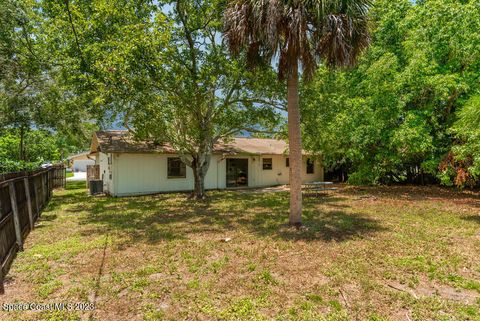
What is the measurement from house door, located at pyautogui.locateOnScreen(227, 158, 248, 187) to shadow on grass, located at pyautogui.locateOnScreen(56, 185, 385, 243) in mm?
5925

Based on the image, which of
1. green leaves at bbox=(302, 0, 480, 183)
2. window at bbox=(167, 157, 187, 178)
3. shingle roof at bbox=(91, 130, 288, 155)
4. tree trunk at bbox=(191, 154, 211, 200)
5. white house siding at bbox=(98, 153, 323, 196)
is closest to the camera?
green leaves at bbox=(302, 0, 480, 183)

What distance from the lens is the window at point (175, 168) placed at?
16.5m

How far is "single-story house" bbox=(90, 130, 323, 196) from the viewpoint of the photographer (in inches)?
591

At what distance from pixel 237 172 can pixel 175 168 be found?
4291 mm

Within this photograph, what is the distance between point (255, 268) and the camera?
16.4 ft

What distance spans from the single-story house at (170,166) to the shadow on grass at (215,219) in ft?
8.50

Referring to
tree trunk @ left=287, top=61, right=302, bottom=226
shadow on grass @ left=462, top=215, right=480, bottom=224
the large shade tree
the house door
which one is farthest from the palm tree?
the house door

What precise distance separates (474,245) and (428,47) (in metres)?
10.9

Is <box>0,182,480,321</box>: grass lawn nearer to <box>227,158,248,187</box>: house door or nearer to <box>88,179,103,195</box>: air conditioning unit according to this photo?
<box>88,179,103,195</box>: air conditioning unit

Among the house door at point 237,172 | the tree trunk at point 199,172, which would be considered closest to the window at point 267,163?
the house door at point 237,172

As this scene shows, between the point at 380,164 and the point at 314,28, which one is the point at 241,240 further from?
the point at 380,164

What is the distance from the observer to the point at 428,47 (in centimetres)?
1352

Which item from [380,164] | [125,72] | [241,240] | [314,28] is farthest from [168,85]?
[380,164]

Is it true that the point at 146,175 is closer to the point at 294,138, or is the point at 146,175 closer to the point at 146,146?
the point at 146,146
